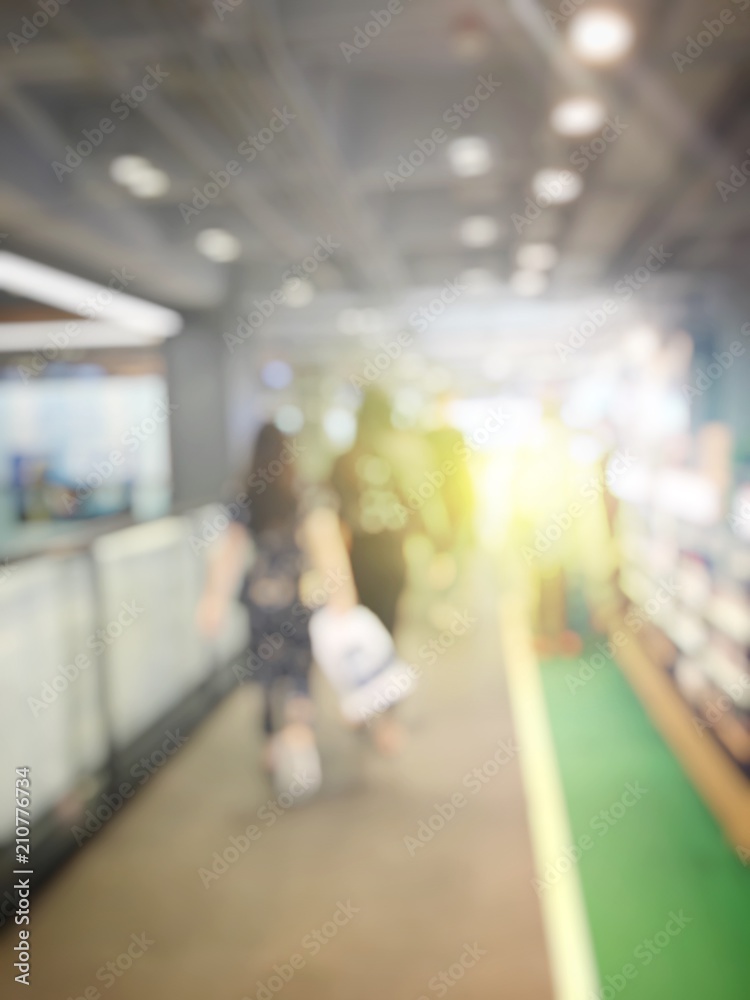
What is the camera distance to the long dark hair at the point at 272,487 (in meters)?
3.93

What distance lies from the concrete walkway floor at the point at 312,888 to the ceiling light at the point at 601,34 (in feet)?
11.4

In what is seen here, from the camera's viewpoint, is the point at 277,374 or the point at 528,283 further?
the point at 277,374

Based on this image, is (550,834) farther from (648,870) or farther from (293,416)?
(293,416)

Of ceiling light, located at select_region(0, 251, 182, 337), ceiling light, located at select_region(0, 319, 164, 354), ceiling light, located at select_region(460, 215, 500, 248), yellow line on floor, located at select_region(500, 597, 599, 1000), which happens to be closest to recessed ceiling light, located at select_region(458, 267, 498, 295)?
ceiling light, located at select_region(460, 215, 500, 248)

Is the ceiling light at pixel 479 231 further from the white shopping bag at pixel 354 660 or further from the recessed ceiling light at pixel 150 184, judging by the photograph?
the white shopping bag at pixel 354 660

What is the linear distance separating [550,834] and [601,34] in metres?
3.65

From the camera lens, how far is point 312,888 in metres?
3.21

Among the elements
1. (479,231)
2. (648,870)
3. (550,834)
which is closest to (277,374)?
(479,231)

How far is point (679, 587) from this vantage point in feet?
15.6

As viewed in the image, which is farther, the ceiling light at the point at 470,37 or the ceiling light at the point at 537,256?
the ceiling light at the point at 537,256

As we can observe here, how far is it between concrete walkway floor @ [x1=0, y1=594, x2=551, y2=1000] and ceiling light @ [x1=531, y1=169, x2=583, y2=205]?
4.18 m

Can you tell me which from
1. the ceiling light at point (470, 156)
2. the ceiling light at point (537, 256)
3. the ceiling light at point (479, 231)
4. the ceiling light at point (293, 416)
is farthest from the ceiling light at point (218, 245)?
the ceiling light at point (293, 416)

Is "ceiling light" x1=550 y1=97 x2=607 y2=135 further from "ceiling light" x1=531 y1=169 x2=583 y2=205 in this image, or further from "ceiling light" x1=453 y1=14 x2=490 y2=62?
"ceiling light" x1=531 y1=169 x2=583 y2=205

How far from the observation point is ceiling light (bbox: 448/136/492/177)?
6012 millimetres
